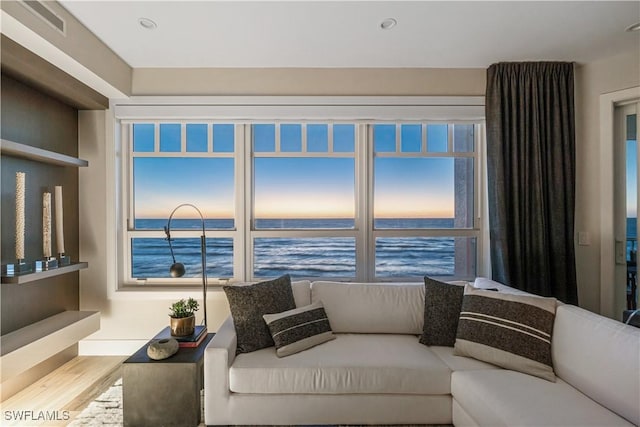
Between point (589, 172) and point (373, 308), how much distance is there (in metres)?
2.26

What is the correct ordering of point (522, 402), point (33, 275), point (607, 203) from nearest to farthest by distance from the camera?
point (522, 402) < point (33, 275) < point (607, 203)

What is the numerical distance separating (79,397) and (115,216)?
1.42m

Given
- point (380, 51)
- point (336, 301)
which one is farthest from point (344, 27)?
point (336, 301)

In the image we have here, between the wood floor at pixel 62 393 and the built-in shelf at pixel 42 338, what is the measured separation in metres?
0.29

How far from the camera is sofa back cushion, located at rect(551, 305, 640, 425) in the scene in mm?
1411

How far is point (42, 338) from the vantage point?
2.22 meters

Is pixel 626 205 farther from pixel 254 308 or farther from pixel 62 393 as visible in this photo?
pixel 62 393

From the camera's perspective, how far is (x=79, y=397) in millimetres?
2264

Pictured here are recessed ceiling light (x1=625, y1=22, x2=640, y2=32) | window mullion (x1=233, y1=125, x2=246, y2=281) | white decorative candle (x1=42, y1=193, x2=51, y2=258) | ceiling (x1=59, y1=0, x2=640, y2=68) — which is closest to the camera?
ceiling (x1=59, y1=0, x2=640, y2=68)

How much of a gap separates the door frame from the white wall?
0.03 metres

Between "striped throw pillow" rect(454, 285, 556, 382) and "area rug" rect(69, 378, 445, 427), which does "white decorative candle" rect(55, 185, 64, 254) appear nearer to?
"area rug" rect(69, 378, 445, 427)

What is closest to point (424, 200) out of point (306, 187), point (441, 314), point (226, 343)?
point (306, 187)

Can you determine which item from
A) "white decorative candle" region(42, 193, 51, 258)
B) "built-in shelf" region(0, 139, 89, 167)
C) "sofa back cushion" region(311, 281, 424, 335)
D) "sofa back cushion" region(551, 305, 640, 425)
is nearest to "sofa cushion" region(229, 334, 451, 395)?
"sofa back cushion" region(311, 281, 424, 335)

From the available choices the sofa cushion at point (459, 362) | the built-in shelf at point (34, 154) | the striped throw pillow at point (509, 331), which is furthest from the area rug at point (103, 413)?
the striped throw pillow at point (509, 331)
